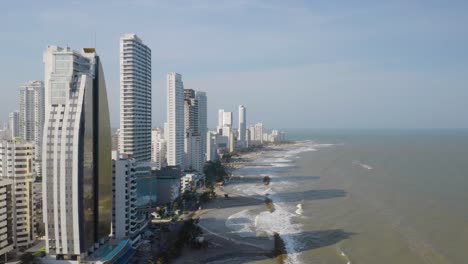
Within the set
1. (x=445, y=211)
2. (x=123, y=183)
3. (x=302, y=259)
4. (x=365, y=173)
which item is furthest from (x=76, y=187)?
(x=365, y=173)

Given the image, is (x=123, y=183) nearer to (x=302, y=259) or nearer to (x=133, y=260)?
(x=133, y=260)

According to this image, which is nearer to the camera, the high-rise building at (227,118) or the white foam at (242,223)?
the white foam at (242,223)

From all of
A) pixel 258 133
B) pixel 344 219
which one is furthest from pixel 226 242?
pixel 258 133

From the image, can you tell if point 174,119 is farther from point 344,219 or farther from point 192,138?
point 344,219

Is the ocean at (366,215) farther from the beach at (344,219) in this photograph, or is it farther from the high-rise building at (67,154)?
the high-rise building at (67,154)

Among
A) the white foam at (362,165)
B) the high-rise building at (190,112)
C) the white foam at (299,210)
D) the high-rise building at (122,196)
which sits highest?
the high-rise building at (190,112)

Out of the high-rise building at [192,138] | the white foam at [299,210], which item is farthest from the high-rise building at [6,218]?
the high-rise building at [192,138]
